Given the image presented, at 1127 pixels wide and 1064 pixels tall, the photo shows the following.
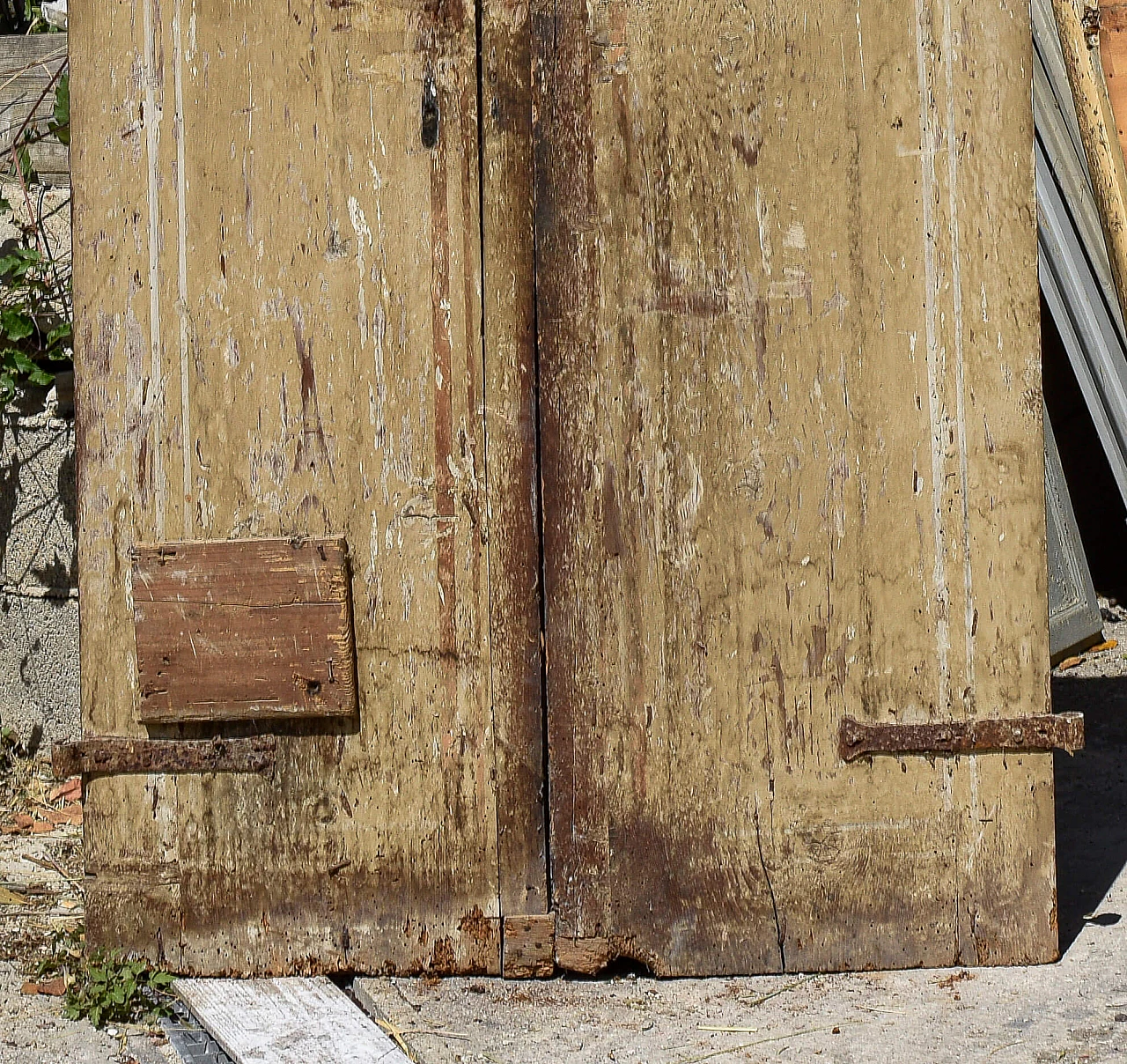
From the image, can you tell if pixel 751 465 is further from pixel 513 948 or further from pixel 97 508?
pixel 97 508

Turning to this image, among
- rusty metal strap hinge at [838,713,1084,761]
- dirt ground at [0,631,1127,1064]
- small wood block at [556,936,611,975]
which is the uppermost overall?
rusty metal strap hinge at [838,713,1084,761]

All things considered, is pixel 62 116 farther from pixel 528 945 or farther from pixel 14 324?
pixel 528 945

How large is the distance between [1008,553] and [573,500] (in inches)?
33.1

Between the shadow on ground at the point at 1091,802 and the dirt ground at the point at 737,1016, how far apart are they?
0.03m

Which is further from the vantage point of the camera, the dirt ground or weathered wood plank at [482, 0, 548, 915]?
weathered wood plank at [482, 0, 548, 915]

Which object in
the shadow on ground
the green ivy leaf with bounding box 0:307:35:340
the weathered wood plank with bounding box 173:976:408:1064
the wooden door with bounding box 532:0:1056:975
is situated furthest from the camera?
the green ivy leaf with bounding box 0:307:35:340

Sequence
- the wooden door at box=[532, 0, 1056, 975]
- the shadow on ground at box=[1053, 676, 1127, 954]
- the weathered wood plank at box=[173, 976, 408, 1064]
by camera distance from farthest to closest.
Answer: the shadow on ground at box=[1053, 676, 1127, 954] → the wooden door at box=[532, 0, 1056, 975] → the weathered wood plank at box=[173, 976, 408, 1064]

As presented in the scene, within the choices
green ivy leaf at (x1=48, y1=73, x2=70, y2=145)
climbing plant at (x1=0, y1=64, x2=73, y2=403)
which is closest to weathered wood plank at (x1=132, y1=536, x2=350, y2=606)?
climbing plant at (x1=0, y1=64, x2=73, y2=403)

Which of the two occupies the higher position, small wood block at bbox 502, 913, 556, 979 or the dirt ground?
small wood block at bbox 502, 913, 556, 979

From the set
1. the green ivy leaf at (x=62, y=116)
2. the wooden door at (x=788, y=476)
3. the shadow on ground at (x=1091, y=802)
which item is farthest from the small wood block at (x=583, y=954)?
the green ivy leaf at (x=62, y=116)

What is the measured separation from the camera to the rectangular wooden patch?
7.14 feet

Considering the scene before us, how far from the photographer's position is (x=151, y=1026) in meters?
2.14

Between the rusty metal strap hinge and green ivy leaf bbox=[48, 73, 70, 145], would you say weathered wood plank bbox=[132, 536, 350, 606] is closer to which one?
the rusty metal strap hinge

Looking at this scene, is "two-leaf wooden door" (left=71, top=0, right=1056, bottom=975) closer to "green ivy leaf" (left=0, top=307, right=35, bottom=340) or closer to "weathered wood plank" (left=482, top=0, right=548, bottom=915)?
"weathered wood plank" (left=482, top=0, right=548, bottom=915)
